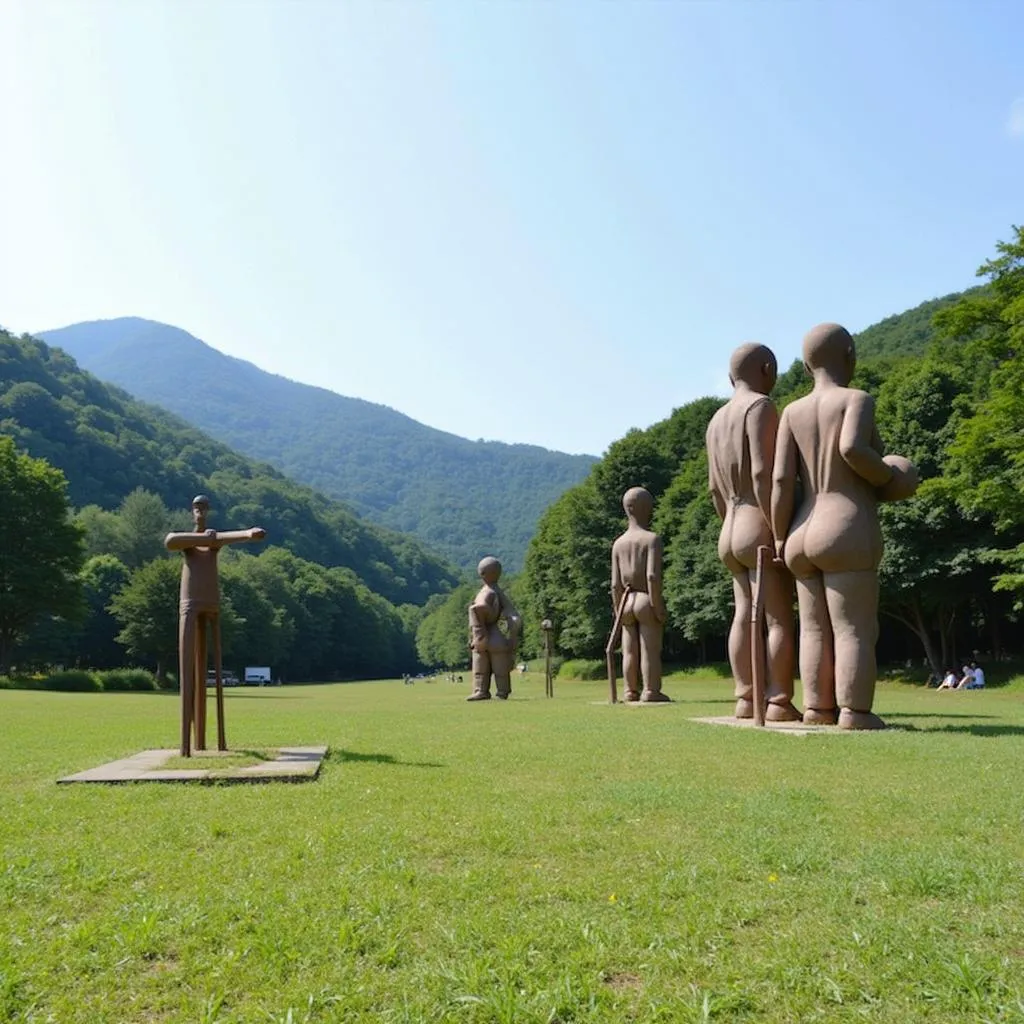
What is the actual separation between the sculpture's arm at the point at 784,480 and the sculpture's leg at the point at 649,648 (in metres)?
6.97

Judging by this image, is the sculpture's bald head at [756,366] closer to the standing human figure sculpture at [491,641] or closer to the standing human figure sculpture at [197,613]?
the standing human figure sculpture at [197,613]

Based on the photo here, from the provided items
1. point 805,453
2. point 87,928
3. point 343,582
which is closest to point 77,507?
point 343,582

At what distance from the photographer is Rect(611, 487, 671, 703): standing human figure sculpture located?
2030 centimetres

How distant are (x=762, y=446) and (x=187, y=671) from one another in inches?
349

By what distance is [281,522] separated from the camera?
4412 inches

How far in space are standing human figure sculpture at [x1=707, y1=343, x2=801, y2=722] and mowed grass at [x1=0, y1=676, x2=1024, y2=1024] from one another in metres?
5.04

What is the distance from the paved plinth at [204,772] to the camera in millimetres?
8430

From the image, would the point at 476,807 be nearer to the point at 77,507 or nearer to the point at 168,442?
the point at 77,507

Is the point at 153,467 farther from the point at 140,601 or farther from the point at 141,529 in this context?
the point at 140,601

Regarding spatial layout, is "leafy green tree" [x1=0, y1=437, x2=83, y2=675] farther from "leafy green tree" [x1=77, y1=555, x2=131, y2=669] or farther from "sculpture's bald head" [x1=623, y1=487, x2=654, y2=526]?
"sculpture's bald head" [x1=623, y1=487, x2=654, y2=526]

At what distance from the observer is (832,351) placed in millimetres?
13430

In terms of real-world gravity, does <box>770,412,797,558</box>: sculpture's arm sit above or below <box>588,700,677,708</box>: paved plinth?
above

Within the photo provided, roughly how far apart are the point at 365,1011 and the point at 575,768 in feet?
19.6

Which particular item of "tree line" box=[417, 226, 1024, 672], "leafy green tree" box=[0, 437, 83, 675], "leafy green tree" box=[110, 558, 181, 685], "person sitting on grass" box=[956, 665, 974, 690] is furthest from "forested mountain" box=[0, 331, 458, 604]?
"person sitting on grass" box=[956, 665, 974, 690]
